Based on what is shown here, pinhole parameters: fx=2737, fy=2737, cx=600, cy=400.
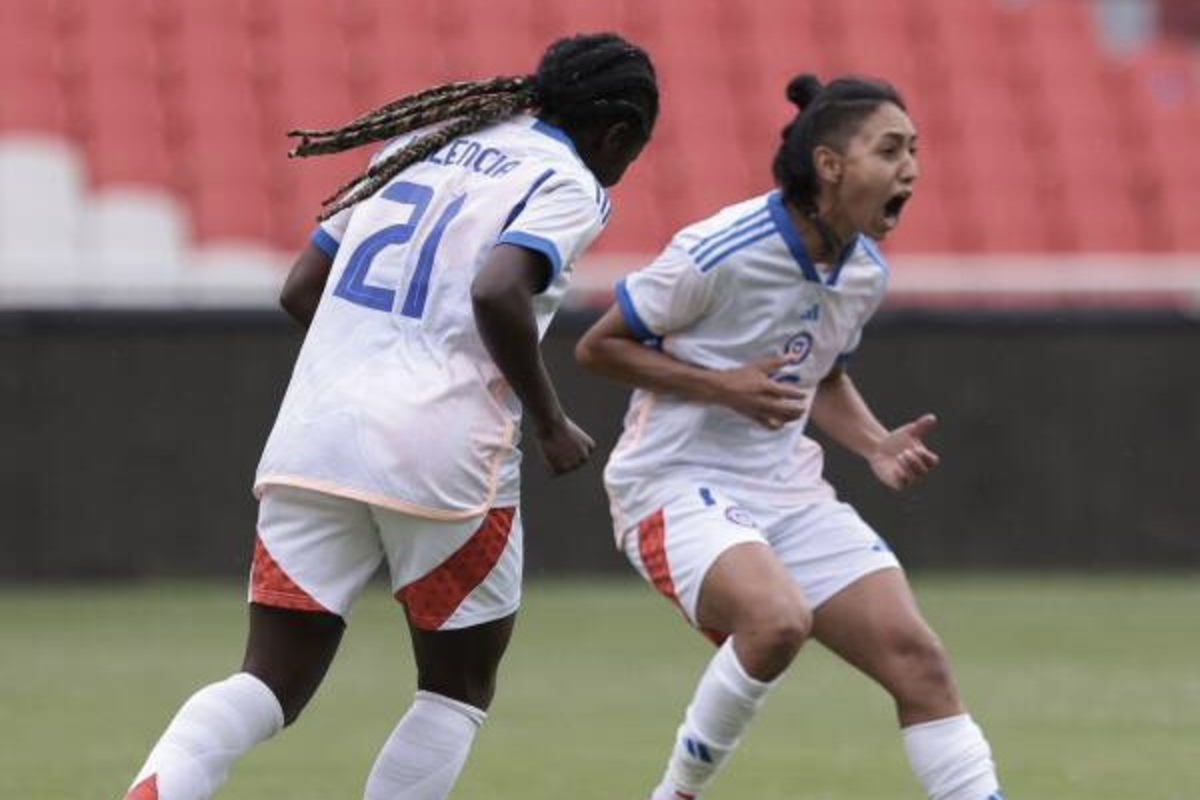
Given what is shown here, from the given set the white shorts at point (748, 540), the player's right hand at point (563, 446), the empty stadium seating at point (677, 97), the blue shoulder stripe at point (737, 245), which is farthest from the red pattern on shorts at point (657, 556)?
the empty stadium seating at point (677, 97)

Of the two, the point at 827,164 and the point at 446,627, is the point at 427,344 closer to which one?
the point at 446,627

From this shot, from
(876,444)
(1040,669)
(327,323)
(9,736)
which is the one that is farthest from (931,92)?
(327,323)

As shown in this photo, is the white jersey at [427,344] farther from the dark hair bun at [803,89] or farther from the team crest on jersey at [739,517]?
the dark hair bun at [803,89]

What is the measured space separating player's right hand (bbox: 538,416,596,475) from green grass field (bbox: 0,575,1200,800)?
2.36 m

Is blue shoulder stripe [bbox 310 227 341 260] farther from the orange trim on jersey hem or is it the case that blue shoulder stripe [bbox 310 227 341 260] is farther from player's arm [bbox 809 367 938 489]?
player's arm [bbox 809 367 938 489]

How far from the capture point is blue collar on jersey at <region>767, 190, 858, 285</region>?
255 inches

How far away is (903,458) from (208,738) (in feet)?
6.66

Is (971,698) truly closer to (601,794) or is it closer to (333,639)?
(601,794)

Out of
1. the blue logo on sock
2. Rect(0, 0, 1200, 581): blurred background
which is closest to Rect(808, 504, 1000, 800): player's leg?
the blue logo on sock

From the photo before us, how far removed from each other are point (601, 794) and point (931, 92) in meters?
12.2

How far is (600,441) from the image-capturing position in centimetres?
1435

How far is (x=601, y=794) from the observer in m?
7.45

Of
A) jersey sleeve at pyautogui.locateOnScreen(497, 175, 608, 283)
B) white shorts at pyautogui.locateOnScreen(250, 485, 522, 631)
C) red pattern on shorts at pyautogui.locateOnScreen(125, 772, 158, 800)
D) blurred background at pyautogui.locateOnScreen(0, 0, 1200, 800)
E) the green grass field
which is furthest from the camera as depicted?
blurred background at pyautogui.locateOnScreen(0, 0, 1200, 800)

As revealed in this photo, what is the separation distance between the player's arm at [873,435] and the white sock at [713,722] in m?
0.58
